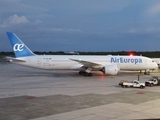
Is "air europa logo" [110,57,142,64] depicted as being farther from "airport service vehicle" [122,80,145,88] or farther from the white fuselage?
"airport service vehicle" [122,80,145,88]

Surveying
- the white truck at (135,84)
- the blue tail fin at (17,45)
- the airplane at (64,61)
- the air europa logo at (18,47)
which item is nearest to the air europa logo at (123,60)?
the airplane at (64,61)

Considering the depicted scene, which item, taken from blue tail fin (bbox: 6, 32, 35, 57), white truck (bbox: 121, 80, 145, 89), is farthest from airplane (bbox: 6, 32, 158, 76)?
white truck (bbox: 121, 80, 145, 89)

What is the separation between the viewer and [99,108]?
15.4 metres

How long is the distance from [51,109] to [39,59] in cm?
2429

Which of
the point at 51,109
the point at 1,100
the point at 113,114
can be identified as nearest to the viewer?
the point at 113,114

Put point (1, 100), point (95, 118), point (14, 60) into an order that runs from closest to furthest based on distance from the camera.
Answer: point (95, 118)
point (1, 100)
point (14, 60)

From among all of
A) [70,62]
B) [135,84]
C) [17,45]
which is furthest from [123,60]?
[17,45]

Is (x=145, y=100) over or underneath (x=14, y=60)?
underneath

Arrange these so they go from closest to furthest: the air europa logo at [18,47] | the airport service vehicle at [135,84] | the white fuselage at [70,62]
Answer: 1. the airport service vehicle at [135,84]
2. the white fuselage at [70,62]
3. the air europa logo at [18,47]

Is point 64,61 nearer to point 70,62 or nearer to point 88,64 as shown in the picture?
point 70,62

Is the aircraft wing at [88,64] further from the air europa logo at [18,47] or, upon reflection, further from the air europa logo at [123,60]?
the air europa logo at [18,47]

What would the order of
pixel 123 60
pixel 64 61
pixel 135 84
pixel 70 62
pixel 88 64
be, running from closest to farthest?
1. pixel 135 84
2. pixel 88 64
3. pixel 64 61
4. pixel 70 62
5. pixel 123 60

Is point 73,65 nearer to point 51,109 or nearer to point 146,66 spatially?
point 146,66

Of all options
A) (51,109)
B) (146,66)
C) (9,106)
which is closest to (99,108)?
(51,109)
